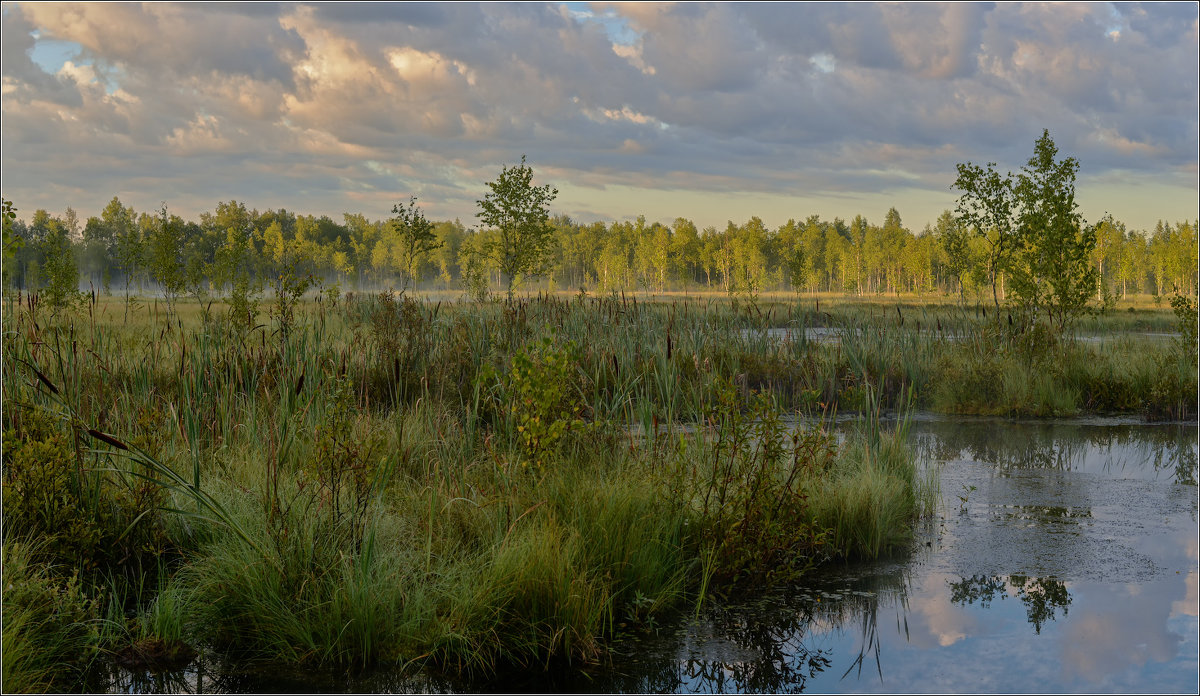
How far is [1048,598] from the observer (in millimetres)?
4410

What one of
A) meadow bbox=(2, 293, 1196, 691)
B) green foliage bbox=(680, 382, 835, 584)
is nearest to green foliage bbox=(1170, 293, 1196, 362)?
meadow bbox=(2, 293, 1196, 691)

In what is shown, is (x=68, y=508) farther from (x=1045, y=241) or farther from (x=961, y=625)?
(x=1045, y=241)

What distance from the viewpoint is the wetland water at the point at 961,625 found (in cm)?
347

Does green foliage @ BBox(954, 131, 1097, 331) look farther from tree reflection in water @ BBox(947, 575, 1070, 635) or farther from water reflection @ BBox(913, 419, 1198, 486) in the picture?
tree reflection in water @ BBox(947, 575, 1070, 635)

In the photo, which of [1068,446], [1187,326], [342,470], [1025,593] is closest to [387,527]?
[342,470]

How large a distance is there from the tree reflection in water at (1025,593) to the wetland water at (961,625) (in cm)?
1

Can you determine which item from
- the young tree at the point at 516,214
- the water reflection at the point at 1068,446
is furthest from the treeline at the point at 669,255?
the water reflection at the point at 1068,446

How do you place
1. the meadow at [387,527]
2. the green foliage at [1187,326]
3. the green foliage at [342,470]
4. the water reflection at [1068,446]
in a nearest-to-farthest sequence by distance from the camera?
the meadow at [387,527] → the green foliage at [342,470] → the water reflection at [1068,446] → the green foliage at [1187,326]

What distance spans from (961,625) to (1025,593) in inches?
26.6

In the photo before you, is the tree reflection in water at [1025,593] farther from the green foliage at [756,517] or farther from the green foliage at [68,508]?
the green foliage at [68,508]

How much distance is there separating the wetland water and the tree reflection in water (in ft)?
0.04

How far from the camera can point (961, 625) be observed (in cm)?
405

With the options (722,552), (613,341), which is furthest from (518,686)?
(613,341)

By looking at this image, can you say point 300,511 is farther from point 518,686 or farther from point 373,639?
point 518,686
